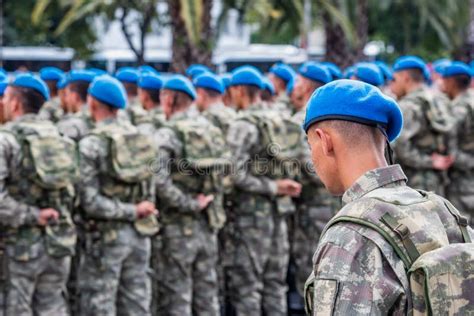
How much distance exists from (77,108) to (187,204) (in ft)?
5.21

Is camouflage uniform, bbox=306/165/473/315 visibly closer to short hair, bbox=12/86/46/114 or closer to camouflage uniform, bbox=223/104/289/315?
short hair, bbox=12/86/46/114

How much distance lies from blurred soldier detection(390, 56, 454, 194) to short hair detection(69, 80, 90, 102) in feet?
8.94

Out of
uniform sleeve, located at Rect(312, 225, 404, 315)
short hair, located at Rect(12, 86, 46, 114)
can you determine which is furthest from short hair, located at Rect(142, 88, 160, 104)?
uniform sleeve, located at Rect(312, 225, 404, 315)

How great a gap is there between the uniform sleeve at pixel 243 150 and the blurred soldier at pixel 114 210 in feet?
2.93

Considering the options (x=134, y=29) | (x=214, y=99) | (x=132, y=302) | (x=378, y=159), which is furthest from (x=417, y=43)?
(x=378, y=159)

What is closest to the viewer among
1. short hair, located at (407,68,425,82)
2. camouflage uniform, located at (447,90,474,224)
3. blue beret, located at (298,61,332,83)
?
blue beret, located at (298,61,332,83)

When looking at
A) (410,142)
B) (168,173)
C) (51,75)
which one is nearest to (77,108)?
(168,173)

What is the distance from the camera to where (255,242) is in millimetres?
7660

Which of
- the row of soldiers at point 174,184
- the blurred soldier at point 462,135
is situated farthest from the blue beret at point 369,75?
the blurred soldier at point 462,135

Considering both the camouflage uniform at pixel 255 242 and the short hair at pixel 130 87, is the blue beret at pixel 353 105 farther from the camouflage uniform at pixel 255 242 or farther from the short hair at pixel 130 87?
the short hair at pixel 130 87

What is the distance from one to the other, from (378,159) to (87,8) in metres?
12.5

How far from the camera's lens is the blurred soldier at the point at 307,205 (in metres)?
8.09

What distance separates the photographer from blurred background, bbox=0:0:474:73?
14.3 metres

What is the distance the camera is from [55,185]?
5.89 m
